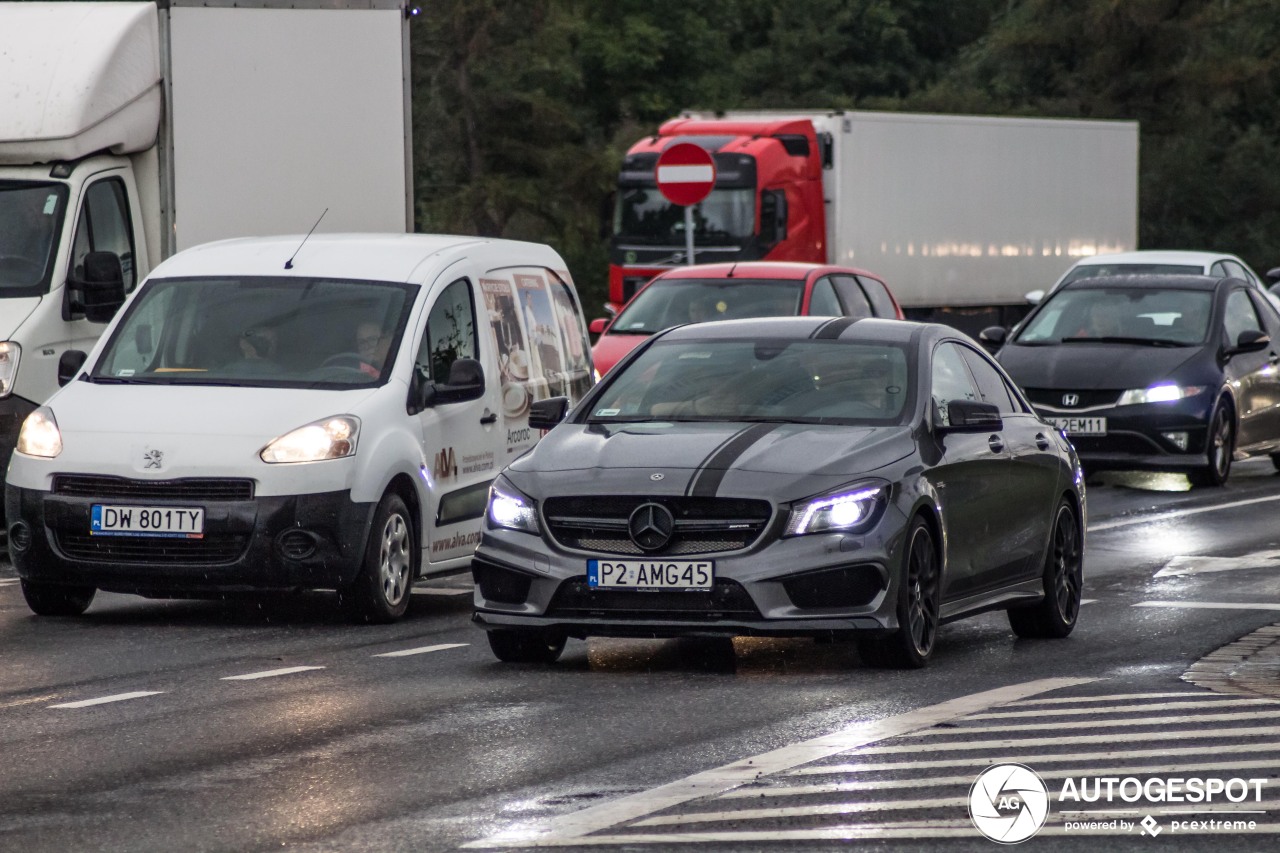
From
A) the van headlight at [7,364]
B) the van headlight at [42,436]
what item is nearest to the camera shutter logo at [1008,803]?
the van headlight at [42,436]

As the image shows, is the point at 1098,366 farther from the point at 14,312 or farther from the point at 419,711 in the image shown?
the point at 419,711

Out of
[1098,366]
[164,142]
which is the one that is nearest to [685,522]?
[164,142]

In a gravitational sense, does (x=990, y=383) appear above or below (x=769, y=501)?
above

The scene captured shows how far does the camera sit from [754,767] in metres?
8.05

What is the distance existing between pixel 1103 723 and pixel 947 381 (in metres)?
2.78

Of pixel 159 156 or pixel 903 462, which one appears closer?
pixel 903 462

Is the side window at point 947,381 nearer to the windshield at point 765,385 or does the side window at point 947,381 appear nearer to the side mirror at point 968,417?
the side mirror at point 968,417

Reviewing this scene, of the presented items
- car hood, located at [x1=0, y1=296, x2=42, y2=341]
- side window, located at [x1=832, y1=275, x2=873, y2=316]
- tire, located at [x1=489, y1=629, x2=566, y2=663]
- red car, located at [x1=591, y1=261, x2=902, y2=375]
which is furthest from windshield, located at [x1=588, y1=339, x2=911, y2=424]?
side window, located at [x1=832, y1=275, x2=873, y2=316]

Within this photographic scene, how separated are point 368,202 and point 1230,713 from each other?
9.18 m

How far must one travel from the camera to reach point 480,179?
164 feet

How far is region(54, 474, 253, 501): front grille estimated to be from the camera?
1190 centimetres

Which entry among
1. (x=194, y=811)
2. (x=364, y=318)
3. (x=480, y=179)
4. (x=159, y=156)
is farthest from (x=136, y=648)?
(x=480, y=179)

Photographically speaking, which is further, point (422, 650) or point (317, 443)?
point (317, 443)

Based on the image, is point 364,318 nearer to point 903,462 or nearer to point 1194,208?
point 903,462
